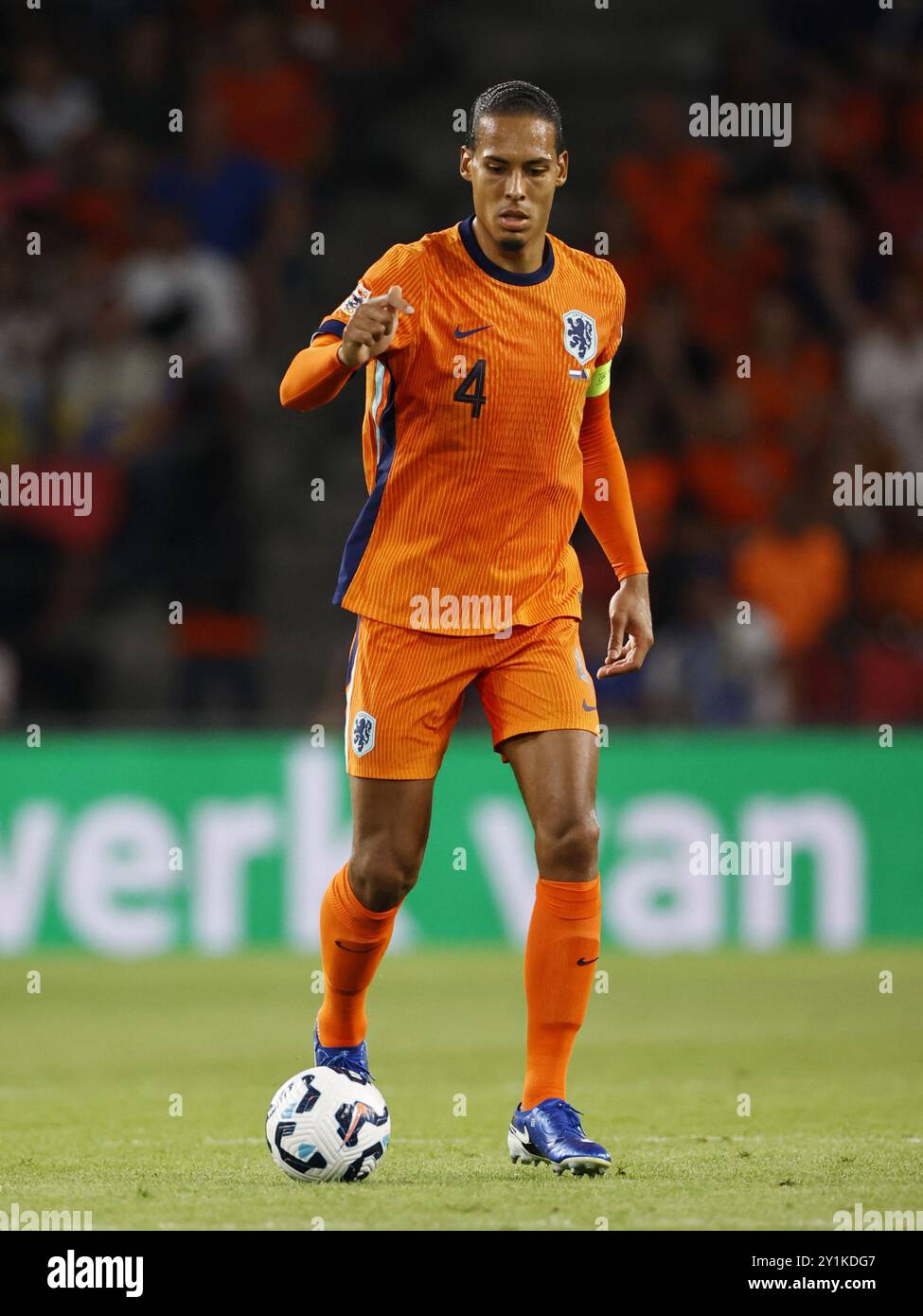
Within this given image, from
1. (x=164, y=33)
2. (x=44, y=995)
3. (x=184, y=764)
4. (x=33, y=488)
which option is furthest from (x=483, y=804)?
(x=164, y=33)

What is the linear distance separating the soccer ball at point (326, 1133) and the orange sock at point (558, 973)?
1.40 ft

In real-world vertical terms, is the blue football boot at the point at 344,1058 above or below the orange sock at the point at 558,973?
below

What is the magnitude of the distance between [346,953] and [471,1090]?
1762 millimetres

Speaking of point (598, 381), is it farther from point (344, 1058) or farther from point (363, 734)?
point (344, 1058)

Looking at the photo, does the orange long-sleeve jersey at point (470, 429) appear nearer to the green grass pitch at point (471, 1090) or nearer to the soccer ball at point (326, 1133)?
the soccer ball at point (326, 1133)

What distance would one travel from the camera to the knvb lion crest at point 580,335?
17.1 ft

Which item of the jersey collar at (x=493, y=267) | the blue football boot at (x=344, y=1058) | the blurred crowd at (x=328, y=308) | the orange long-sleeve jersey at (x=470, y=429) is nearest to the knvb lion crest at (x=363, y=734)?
the orange long-sleeve jersey at (x=470, y=429)

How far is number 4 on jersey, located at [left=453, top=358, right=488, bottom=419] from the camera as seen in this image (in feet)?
16.6

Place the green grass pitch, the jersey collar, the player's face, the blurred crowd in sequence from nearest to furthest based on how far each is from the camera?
the green grass pitch < the player's face < the jersey collar < the blurred crowd

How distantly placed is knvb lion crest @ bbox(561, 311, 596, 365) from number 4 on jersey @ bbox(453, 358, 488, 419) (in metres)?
0.25

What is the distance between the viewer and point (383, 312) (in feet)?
15.4

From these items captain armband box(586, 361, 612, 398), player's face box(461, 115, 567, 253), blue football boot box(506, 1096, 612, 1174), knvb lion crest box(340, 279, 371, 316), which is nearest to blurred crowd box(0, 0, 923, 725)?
captain armband box(586, 361, 612, 398)

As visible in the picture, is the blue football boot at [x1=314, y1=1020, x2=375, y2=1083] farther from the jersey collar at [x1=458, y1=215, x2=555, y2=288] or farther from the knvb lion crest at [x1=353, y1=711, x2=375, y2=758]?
the jersey collar at [x1=458, y1=215, x2=555, y2=288]
